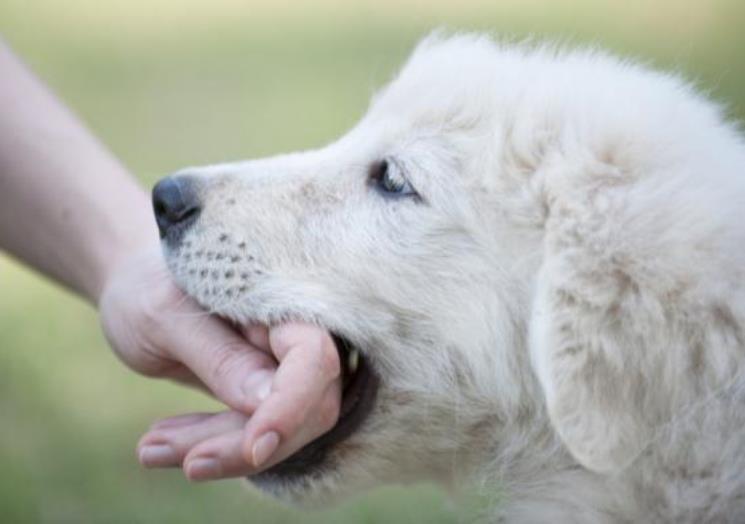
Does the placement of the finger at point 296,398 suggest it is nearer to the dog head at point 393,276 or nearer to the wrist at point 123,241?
the dog head at point 393,276

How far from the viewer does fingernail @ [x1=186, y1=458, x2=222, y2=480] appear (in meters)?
3.07

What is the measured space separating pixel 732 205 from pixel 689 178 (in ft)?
0.38

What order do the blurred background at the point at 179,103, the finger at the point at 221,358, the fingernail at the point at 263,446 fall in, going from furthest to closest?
1. the blurred background at the point at 179,103
2. the finger at the point at 221,358
3. the fingernail at the point at 263,446

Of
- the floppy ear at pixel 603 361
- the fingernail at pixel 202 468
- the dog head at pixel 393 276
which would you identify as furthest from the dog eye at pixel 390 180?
the fingernail at pixel 202 468

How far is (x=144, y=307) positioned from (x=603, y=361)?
4.13ft

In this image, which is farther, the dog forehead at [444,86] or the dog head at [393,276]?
the dog forehead at [444,86]

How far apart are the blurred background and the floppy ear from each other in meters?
0.74

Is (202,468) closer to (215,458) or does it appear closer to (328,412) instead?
(215,458)

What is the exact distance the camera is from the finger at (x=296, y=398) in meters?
2.99

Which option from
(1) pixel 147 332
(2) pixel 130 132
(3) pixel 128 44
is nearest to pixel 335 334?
(1) pixel 147 332

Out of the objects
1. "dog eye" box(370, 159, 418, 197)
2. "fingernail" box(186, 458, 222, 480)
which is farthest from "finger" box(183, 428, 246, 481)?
"dog eye" box(370, 159, 418, 197)

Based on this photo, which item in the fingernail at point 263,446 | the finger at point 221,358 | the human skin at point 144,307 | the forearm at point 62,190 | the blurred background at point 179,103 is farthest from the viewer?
the blurred background at point 179,103

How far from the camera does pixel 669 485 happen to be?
10.0ft

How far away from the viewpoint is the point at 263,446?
2984 mm
